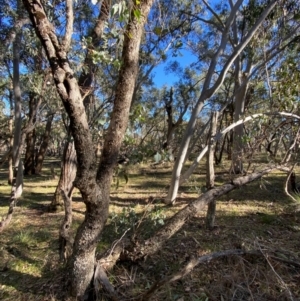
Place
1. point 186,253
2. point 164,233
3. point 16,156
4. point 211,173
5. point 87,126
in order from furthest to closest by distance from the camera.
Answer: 1. point 211,173
2. point 16,156
3. point 186,253
4. point 164,233
5. point 87,126

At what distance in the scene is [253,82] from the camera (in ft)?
36.9

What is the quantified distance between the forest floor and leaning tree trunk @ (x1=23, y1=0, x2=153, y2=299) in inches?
14.5

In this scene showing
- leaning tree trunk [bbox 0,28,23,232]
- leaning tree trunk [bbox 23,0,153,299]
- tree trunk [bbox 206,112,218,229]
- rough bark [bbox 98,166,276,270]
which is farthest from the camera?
tree trunk [bbox 206,112,218,229]

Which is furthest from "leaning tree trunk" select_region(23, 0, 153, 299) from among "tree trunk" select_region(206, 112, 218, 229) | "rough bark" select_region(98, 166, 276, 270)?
"tree trunk" select_region(206, 112, 218, 229)

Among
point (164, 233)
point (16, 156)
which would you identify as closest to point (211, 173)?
point (164, 233)

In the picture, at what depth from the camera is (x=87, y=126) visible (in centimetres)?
215

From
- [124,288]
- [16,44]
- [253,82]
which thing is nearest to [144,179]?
[253,82]

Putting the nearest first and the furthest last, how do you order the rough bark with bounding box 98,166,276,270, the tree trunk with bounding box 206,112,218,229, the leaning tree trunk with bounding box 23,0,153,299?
1. the leaning tree trunk with bounding box 23,0,153,299
2. the rough bark with bounding box 98,166,276,270
3. the tree trunk with bounding box 206,112,218,229

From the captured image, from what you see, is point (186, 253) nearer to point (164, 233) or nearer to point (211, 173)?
point (164, 233)

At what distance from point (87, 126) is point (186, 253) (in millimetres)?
2523

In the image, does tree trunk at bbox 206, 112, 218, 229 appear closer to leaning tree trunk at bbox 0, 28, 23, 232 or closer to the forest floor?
the forest floor

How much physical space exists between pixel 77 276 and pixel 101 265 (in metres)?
0.35

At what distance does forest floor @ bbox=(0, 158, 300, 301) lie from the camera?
9.54 feet

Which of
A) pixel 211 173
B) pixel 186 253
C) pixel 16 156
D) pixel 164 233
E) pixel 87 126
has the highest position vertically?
pixel 87 126
